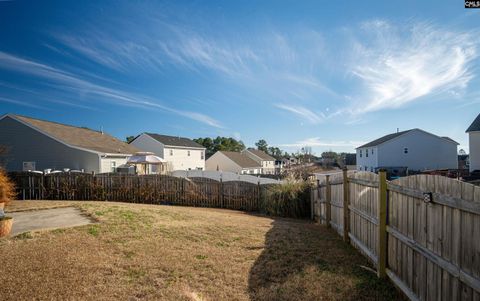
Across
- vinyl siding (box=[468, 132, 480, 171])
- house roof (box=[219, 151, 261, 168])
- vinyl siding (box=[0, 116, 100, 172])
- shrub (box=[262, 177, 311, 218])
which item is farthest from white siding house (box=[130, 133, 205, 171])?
vinyl siding (box=[468, 132, 480, 171])

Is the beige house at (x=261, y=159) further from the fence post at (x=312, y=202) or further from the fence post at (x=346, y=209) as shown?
the fence post at (x=346, y=209)

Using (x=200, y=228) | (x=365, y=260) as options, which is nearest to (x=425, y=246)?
(x=365, y=260)

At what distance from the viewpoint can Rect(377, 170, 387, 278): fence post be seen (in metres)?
3.99

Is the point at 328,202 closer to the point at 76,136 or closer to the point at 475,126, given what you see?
the point at 76,136

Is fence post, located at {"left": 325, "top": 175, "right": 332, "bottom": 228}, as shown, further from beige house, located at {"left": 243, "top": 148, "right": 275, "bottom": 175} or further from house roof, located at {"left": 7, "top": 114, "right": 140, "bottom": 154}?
beige house, located at {"left": 243, "top": 148, "right": 275, "bottom": 175}

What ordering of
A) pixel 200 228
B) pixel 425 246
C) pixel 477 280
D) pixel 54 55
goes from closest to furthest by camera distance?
pixel 477 280 → pixel 425 246 → pixel 200 228 → pixel 54 55

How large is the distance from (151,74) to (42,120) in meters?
12.9

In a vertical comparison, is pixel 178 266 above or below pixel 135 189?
above

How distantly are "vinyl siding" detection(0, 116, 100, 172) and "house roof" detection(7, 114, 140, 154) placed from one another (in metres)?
0.40

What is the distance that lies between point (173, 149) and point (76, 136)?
479 inches

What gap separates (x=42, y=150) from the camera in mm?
19172

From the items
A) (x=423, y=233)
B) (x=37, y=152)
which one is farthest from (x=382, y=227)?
(x=37, y=152)

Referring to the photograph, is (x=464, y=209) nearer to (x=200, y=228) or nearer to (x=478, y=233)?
(x=478, y=233)

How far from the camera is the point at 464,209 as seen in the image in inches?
86.3
